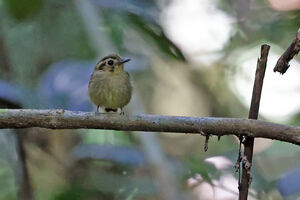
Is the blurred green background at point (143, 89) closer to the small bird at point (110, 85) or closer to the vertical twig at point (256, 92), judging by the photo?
the small bird at point (110, 85)

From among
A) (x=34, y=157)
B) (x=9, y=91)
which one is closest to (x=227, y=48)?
(x=34, y=157)

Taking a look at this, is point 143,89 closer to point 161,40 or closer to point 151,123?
point 161,40

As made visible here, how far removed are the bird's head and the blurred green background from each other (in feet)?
0.24

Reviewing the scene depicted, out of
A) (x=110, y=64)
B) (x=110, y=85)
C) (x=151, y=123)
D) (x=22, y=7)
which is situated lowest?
(x=151, y=123)

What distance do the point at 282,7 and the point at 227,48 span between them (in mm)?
916

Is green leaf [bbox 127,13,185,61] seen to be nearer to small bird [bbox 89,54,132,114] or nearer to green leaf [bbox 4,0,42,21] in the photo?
small bird [bbox 89,54,132,114]

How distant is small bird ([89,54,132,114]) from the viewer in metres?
3.27

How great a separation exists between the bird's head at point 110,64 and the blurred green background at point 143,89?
0.24 feet

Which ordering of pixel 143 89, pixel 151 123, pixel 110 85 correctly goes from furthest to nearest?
pixel 143 89 → pixel 110 85 → pixel 151 123

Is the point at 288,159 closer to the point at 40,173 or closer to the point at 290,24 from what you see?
the point at 290,24

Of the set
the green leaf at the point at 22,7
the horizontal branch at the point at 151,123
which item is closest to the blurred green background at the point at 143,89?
the green leaf at the point at 22,7

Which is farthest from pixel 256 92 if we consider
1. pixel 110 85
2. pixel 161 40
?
pixel 110 85

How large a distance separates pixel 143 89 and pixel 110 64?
194 cm

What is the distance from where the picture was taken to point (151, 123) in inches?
83.8
